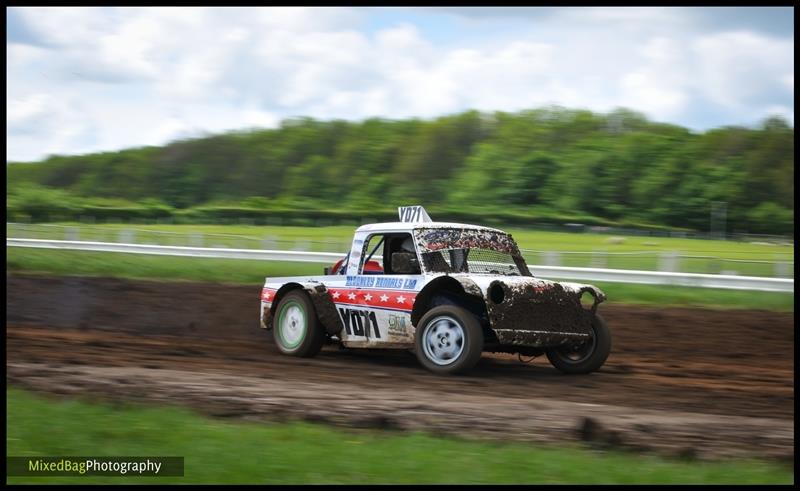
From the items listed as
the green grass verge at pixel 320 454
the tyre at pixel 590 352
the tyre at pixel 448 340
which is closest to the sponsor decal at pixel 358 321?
the tyre at pixel 448 340

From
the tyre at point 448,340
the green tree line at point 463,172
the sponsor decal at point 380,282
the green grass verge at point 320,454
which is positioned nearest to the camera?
the green grass verge at point 320,454

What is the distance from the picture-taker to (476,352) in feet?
35.4

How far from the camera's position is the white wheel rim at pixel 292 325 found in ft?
41.9

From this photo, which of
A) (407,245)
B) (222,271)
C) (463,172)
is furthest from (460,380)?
(463,172)

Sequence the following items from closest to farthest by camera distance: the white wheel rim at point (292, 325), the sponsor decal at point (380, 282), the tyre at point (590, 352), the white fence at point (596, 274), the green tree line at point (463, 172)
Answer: the sponsor decal at point (380, 282) → the tyre at point (590, 352) → the white wheel rim at point (292, 325) → the white fence at point (596, 274) → the green tree line at point (463, 172)

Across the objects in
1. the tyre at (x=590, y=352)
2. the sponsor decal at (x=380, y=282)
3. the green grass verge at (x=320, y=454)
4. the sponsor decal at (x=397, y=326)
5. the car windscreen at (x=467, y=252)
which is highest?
the car windscreen at (x=467, y=252)

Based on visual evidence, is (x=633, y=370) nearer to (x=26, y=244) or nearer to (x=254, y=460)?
(x=254, y=460)

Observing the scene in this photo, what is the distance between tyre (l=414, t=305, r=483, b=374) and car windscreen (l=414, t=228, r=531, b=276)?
90 cm

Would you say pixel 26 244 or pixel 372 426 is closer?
pixel 372 426

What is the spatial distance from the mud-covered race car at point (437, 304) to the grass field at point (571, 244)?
1282 centimetres

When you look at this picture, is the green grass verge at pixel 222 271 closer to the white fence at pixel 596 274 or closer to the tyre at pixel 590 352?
the white fence at pixel 596 274

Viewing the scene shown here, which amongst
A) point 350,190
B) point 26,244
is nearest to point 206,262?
point 26,244

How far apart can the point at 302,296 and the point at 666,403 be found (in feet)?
15.9

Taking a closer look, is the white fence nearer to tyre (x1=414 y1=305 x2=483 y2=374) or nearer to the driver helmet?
the driver helmet
